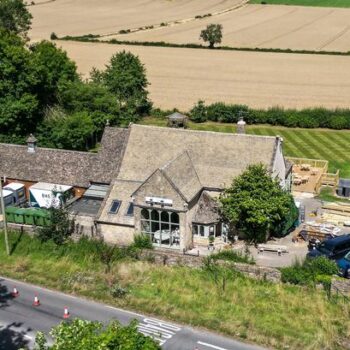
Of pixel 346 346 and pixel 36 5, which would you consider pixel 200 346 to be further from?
pixel 36 5

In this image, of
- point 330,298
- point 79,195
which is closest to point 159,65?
point 79,195

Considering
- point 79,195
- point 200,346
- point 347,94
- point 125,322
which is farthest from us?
point 347,94

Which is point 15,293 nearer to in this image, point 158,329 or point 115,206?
point 158,329

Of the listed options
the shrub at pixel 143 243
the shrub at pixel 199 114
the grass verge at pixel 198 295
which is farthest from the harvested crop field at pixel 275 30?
the grass verge at pixel 198 295

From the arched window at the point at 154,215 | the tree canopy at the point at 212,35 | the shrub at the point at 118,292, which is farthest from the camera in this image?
the tree canopy at the point at 212,35

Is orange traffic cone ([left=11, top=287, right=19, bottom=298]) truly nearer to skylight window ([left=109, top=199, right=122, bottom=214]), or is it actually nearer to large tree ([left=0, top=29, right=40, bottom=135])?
skylight window ([left=109, top=199, right=122, bottom=214])

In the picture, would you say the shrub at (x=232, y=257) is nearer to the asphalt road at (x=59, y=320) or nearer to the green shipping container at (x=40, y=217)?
the asphalt road at (x=59, y=320)

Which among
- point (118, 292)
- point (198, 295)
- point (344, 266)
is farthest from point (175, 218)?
point (344, 266)
